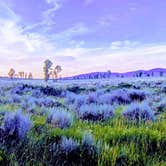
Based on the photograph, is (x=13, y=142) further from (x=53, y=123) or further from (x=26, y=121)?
(x=53, y=123)

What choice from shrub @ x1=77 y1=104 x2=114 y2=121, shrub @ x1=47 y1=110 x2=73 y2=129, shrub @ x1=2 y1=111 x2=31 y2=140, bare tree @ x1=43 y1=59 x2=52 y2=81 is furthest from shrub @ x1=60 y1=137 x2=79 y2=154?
bare tree @ x1=43 y1=59 x2=52 y2=81

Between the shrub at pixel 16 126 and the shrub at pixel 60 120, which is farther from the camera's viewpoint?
the shrub at pixel 60 120

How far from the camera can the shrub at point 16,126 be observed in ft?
22.3

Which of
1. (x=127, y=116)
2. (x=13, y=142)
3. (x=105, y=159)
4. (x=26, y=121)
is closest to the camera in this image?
(x=105, y=159)

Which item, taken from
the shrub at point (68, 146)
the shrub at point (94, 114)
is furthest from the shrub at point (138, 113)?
the shrub at point (68, 146)

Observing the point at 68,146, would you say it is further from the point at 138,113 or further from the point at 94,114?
the point at 138,113

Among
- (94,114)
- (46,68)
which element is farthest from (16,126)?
(46,68)

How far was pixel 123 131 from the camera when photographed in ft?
26.0

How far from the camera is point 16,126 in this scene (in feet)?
22.9

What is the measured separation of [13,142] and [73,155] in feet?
3.29

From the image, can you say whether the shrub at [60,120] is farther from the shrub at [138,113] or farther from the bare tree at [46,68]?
the bare tree at [46,68]

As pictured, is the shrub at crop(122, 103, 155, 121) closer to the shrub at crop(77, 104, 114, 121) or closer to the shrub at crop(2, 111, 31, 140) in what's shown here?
the shrub at crop(77, 104, 114, 121)

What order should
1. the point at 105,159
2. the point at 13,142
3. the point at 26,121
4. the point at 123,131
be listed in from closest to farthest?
the point at 105,159 → the point at 13,142 → the point at 26,121 → the point at 123,131

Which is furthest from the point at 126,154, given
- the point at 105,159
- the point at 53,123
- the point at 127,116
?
the point at 127,116
